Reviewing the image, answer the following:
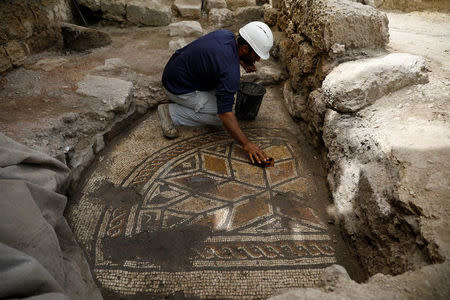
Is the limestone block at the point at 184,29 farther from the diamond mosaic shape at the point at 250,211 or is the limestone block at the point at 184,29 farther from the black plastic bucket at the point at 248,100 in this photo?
the diamond mosaic shape at the point at 250,211

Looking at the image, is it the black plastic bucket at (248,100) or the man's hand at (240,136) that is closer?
the man's hand at (240,136)

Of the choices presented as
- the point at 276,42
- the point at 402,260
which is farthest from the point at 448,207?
the point at 276,42

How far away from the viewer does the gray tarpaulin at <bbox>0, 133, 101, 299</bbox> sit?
0.96 metres

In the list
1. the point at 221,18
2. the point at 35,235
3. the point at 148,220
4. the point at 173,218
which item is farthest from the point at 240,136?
the point at 221,18

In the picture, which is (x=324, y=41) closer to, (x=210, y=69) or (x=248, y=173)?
(x=210, y=69)

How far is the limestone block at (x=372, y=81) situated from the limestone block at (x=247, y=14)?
9.17 feet

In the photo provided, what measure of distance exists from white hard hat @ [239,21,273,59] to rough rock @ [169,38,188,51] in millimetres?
1734

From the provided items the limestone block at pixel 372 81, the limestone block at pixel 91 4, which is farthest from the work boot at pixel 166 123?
the limestone block at pixel 91 4

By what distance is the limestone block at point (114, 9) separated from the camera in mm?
3961

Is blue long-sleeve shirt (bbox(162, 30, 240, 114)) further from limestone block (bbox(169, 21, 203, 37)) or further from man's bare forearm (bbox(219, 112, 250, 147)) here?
limestone block (bbox(169, 21, 203, 37))

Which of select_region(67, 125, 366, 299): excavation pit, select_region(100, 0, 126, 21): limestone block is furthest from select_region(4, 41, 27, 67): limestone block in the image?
select_region(100, 0, 126, 21): limestone block

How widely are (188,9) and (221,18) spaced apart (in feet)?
1.89

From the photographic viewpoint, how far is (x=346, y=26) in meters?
2.26

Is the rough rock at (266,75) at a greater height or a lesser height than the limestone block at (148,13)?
lesser
